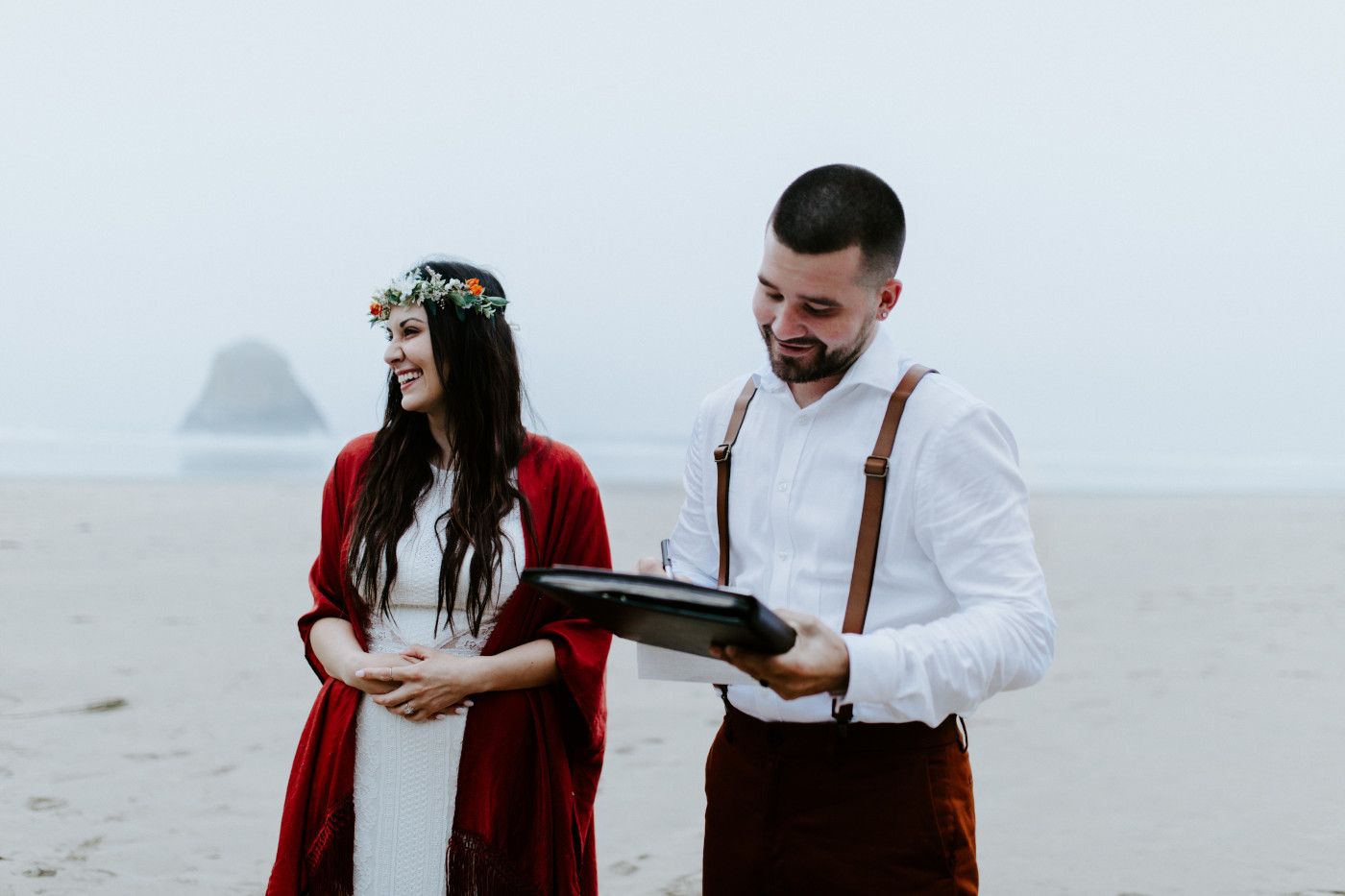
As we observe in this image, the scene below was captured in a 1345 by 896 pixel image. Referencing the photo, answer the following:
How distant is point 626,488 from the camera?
19.7 m

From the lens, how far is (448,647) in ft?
8.38

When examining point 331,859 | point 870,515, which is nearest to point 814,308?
point 870,515

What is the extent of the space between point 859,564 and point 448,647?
45.8 inches

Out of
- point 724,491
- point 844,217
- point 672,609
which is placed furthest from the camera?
point 724,491

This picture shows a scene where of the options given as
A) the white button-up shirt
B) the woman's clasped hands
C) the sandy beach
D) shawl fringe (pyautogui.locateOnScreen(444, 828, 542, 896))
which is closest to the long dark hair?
the woman's clasped hands

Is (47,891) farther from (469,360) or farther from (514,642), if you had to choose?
(469,360)

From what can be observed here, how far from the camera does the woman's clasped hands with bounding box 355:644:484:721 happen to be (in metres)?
2.40

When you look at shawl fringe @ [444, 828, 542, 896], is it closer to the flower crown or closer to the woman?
the woman

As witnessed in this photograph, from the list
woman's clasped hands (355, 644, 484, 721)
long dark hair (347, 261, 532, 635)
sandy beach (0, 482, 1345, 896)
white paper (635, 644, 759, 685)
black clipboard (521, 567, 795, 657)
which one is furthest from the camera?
sandy beach (0, 482, 1345, 896)

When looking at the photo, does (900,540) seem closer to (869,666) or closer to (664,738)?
(869,666)

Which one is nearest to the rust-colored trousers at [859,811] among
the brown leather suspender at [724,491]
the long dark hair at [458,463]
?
the brown leather suspender at [724,491]

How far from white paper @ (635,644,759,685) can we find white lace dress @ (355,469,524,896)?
0.74 m

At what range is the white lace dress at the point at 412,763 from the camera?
2.45 metres

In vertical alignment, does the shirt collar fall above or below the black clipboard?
above
